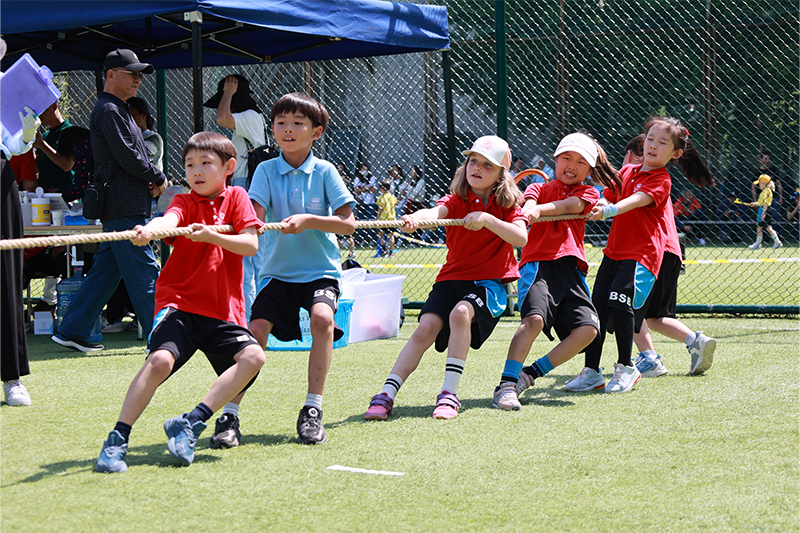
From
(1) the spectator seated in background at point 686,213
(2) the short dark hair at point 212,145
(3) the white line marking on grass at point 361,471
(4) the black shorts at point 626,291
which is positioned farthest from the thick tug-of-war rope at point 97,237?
(1) the spectator seated in background at point 686,213

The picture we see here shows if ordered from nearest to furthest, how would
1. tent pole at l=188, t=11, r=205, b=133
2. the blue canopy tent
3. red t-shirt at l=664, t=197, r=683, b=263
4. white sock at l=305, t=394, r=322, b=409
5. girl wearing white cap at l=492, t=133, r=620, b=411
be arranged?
1. white sock at l=305, t=394, r=322, b=409
2. girl wearing white cap at l=492, t=133, r=620, b=411
3. red t-shirt at l=664, t=197, r=683, b=263
4. the blue canopy tent
5. tent pole at l=188, t=11, r=205, b=133

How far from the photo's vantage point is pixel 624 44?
48.2 ft

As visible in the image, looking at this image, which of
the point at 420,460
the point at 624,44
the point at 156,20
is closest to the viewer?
the point at 420,460

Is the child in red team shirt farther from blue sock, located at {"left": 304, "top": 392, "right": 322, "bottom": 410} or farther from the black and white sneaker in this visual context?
the black and white sneaker

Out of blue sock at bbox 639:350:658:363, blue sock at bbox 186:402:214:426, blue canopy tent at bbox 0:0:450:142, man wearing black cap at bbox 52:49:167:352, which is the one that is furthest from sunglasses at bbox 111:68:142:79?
blue sock at bbox 639:350:658:363

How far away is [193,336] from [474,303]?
148 centimetres

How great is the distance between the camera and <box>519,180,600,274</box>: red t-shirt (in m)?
4.69

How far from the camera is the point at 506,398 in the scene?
435 centimetres

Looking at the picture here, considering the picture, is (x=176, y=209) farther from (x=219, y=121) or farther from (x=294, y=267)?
(x=219, y=121)

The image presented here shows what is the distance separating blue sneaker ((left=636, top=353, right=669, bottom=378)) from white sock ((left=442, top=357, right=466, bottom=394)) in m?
1.50

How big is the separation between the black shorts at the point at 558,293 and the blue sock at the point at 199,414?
1866 mm

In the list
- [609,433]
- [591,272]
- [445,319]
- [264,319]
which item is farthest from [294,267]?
[591,272]

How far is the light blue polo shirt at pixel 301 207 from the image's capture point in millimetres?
3941

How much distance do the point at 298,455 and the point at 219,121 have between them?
4.20m
